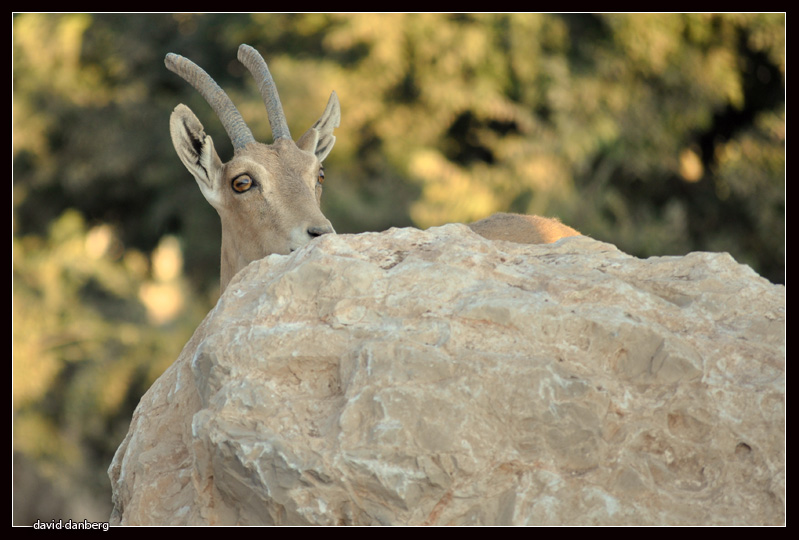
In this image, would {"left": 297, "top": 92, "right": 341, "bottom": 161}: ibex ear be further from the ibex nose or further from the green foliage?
the green foliage

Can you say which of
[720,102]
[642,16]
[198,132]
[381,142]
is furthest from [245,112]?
[198,132]

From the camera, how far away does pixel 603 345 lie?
4020mm

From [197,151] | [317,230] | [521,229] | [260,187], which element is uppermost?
[197,151]

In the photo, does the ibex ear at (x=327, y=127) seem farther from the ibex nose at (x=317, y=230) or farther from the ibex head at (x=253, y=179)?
the ibex nose at (x=317, y=230)

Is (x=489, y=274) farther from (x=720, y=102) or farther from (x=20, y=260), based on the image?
(x=20, y=260)

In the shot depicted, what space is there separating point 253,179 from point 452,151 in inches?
560

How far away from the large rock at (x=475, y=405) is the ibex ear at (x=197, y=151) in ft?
11.1

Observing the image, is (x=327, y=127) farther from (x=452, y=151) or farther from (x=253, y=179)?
(x=452, y=151)

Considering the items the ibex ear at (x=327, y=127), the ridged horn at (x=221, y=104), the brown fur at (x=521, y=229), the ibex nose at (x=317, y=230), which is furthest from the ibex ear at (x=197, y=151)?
the brown fur at (x=521, y=229)

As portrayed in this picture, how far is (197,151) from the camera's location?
7.78 m

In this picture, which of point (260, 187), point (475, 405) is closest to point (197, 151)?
point (260, 187)

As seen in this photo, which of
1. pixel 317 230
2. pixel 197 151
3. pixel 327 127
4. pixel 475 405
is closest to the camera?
pixel 475 405

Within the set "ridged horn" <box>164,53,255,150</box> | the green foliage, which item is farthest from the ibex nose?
the green foliage

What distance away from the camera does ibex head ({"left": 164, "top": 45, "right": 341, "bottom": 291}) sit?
7129mm
